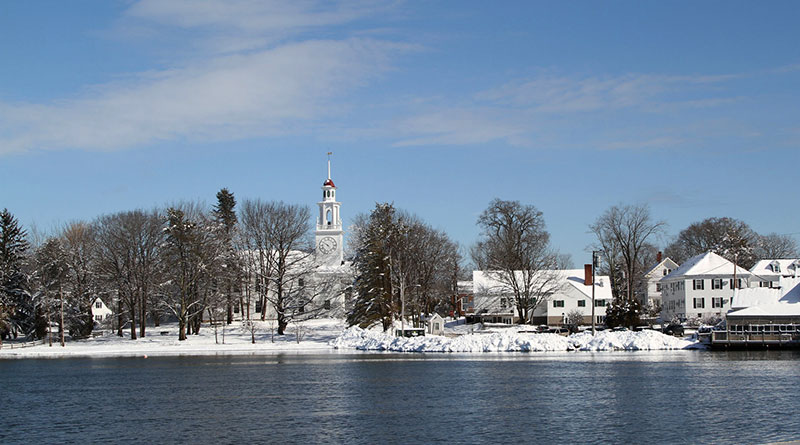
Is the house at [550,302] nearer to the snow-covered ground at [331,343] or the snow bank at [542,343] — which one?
the snow-covered ground at [331,343]

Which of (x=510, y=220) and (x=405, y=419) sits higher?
(x=510, y=220)

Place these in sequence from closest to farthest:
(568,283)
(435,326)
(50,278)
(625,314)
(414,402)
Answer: (414,402)
(50,278)
(625,314)
(435,326)
(568,283)

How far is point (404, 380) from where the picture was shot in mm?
43656

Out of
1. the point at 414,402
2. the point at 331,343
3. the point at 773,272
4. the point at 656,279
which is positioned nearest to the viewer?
the point at 414,402

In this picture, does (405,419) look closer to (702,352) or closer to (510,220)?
(702,352)

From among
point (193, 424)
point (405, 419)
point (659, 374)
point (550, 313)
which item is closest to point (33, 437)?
point (193, 424)

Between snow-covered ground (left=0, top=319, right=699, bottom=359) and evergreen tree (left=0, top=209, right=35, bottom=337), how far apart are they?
369cm

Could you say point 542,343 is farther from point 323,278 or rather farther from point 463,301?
point 463,301

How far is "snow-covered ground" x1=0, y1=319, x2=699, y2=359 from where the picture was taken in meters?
67.2

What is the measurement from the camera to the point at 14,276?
8000 centimetres

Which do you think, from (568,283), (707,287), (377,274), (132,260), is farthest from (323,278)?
(707,287)

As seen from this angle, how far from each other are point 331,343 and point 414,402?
43.4 meters

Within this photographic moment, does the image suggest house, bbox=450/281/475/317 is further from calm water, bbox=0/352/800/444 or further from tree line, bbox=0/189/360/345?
calm water, bbox=0/352/800/444

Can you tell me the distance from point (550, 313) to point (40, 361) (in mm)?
55742
